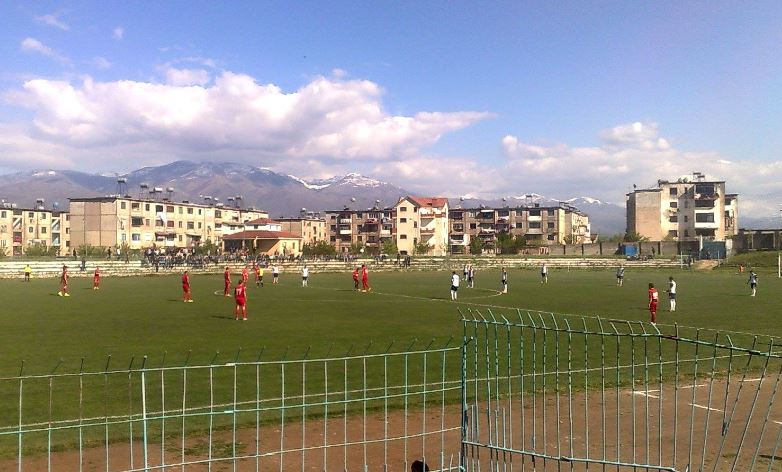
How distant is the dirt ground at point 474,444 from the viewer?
945cm

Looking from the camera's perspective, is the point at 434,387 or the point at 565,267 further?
the point at 565,267

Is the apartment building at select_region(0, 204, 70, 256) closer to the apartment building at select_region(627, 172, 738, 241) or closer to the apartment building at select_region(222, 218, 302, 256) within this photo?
the apartment building at select_region(222, 218, 302, 256)

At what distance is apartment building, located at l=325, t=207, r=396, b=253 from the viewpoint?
502ft

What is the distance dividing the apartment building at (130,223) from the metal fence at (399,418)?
11194 centimetres

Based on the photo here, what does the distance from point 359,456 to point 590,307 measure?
2523cm

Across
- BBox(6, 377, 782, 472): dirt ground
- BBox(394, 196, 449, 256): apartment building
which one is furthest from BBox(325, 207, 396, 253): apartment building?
BBox(6, 377, 782, 472): dirt ground

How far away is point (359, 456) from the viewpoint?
1013cm

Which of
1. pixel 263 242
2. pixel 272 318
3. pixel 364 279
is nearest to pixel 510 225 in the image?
pixel 263 242

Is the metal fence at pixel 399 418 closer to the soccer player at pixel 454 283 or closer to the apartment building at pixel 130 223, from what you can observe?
the soccer player at pixel 454 283

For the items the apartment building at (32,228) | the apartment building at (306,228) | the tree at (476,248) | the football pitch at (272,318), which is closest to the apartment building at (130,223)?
the apartment building at (32,228)

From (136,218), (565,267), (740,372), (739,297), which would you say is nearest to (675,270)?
(565,267)

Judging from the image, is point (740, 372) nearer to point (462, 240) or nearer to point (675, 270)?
point (675, 270)

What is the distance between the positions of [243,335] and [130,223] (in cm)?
10778

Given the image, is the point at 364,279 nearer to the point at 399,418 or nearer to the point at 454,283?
the point at 454,283
